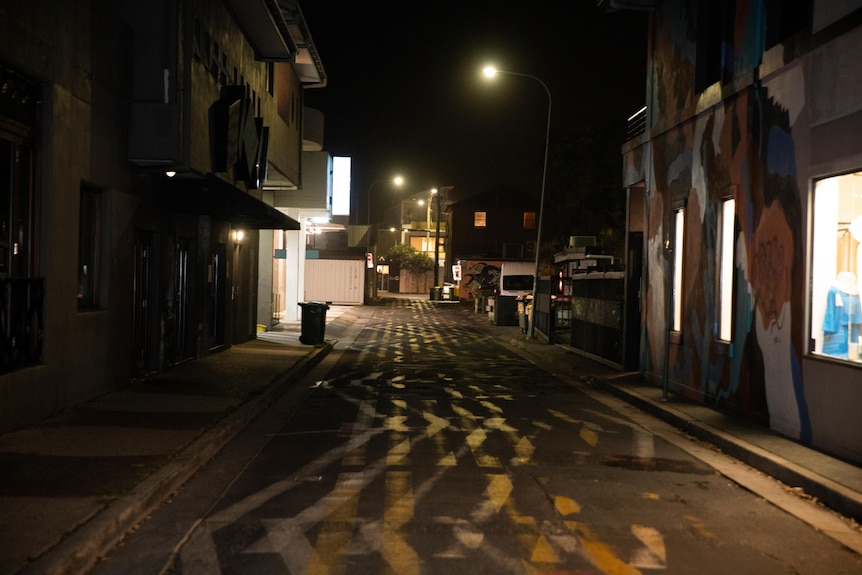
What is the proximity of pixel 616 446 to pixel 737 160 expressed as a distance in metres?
4.72

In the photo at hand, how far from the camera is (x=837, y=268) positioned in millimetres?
9438

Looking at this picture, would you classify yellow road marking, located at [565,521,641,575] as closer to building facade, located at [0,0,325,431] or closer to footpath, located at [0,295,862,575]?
footpath, located at [0,295,862,575]

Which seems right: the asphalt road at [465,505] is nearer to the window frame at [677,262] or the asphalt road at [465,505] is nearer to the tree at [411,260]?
the window frame at [677,262]

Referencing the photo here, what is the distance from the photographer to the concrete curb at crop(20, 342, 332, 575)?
534 cm

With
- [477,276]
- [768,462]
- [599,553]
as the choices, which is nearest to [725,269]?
[768,462]

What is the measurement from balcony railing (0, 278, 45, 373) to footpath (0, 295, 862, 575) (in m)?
0.81

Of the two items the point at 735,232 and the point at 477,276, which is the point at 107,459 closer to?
the point at 735,232

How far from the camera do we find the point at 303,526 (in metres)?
6.45

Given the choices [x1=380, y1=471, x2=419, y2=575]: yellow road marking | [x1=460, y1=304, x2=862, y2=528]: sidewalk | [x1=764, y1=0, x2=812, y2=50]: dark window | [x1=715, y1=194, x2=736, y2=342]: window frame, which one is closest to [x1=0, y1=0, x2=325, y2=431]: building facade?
[x1=380, y1=471, x2=419, y2=575]: yellow road marking

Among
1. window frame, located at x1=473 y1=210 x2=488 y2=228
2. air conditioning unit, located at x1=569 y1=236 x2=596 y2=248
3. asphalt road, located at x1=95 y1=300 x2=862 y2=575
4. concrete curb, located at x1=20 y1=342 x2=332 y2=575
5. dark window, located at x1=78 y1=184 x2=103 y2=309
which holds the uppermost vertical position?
window frame, located at x1=473 y1=210 x2=488 y2=228

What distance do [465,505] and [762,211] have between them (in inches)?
250

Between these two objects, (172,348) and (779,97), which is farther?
(172,348)

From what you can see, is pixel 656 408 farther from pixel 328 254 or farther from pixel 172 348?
pixel 328 254

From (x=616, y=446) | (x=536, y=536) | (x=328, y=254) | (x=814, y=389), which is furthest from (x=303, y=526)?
(x=328, y=254)
